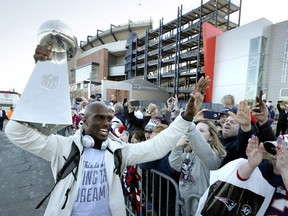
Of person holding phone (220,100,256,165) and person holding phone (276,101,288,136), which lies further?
person holding phone (276,101,288,136)

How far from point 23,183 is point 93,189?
140 inches

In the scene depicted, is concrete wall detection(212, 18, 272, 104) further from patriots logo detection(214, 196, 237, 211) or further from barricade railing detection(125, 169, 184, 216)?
patriots logo detection(214, 196, 237, 211)

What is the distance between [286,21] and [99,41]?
5517cm

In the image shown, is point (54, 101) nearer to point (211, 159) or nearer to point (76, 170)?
point (76, 170)

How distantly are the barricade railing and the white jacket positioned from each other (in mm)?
606

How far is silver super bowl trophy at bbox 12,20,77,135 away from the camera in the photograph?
1.30 meters

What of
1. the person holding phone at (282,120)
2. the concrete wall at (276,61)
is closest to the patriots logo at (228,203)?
the person holding phone at (282,120)

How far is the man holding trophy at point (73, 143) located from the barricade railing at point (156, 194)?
725 mm

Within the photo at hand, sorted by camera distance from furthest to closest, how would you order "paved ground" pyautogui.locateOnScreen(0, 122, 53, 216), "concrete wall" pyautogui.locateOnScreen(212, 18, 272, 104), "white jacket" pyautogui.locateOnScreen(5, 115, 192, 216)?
"concrete wall" pyautogui.locateOnScreen(212, 18, 272, 104), "paved ground" pyautogui.locateOnScreen(0, 122, 53, 216), "white jacket" pyautogui.locateOnScreen(5, 115, 192, 216)

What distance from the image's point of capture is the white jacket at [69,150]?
1.41m

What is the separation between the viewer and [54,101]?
4.53ft

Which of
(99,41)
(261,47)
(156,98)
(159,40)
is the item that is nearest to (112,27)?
(99,41)

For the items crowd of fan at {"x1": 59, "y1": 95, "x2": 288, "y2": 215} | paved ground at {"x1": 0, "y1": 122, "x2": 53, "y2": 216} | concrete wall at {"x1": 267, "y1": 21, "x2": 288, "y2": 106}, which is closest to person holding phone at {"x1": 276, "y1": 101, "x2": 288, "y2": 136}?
crowd of fan at {"x1": 59, "y1": 95, "x2": 288, "y2": 215}

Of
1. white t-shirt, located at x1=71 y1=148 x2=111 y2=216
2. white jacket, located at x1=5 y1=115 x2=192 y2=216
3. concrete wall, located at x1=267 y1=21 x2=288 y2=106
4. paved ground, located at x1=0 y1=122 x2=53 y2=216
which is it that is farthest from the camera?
concrete wall, located at x1=267 y1=21 x2=288 y2=106
